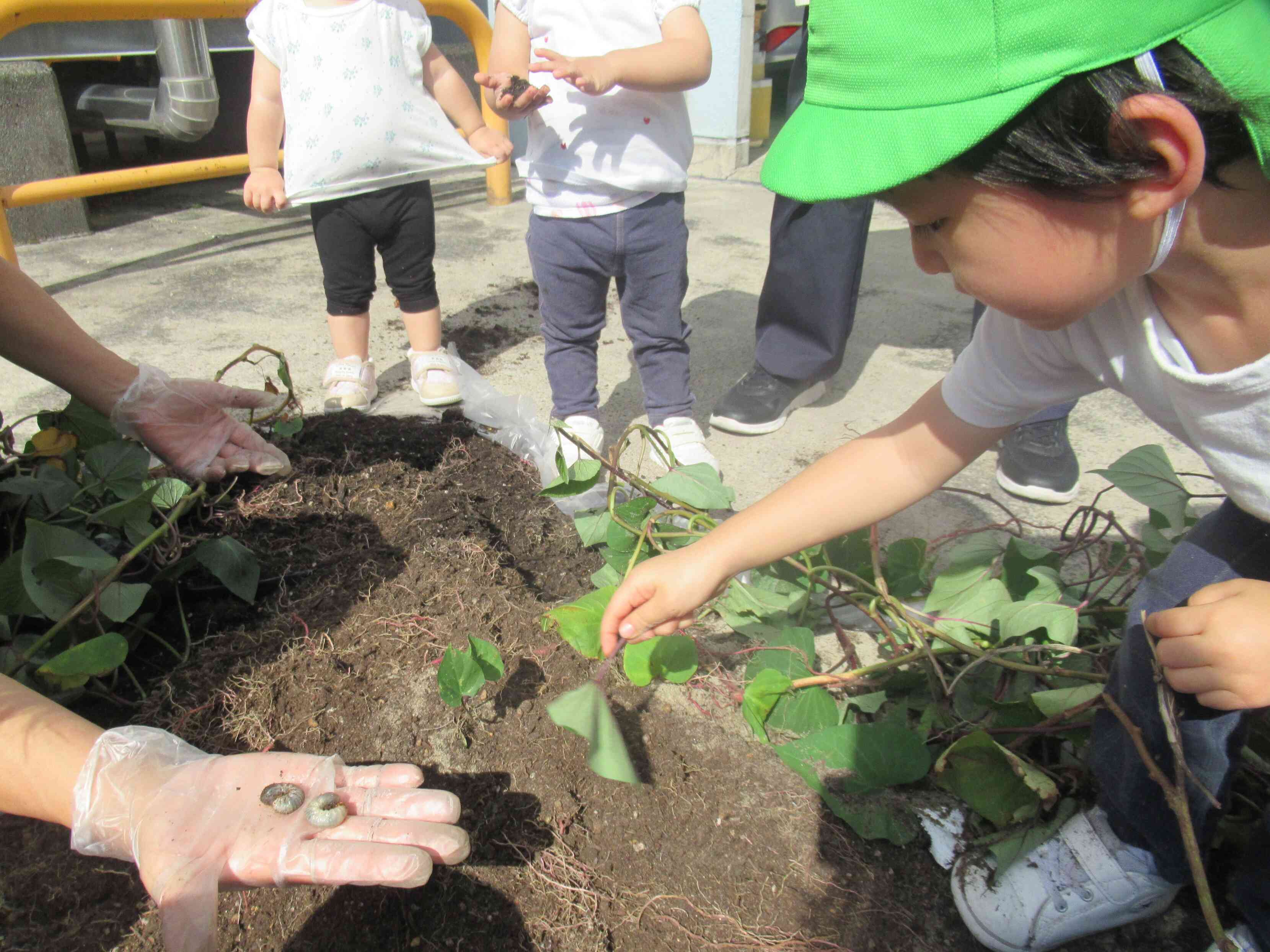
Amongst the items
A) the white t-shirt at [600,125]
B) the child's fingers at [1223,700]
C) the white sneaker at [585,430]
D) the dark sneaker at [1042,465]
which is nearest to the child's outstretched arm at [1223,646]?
the child's fingers at [1223,700]

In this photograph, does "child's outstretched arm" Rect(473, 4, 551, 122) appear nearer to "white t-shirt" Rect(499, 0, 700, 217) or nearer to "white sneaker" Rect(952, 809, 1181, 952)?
"white t-shirt" Rect(499, 0, 700, 217)

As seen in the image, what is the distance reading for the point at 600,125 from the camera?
1971 mm

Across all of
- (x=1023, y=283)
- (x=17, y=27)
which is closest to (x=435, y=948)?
(x=1023, y=283)

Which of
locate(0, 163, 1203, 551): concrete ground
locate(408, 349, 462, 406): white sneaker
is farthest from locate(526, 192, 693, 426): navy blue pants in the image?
locate(408, 349, 462, 406): white sneaker

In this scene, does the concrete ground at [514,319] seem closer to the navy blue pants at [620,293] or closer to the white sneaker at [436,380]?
the white sneaker at [436,380]

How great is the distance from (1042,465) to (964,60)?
1.59 meters

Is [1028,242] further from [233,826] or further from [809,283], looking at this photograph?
[809,283]

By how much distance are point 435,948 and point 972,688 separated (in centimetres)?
87

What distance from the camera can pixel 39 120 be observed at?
3.74 m

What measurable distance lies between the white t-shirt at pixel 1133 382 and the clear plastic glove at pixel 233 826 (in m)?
0.84

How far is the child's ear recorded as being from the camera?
647 mm

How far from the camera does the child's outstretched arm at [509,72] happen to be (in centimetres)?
187

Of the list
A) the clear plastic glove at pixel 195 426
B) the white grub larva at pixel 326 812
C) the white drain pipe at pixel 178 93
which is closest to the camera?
the white grub larva at pixel 326 812

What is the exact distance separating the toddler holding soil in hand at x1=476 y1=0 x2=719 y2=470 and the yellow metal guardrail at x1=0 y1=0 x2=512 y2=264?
124cm
